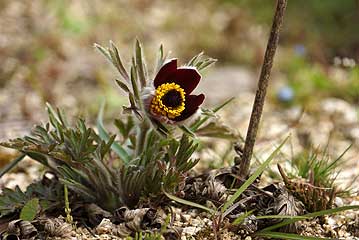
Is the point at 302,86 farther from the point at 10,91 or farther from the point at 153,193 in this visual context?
the point at 153,193

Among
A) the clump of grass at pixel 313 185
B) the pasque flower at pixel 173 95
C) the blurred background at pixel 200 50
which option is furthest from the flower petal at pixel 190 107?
the blurred background at pixel 200 50

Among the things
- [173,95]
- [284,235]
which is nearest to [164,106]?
[173,95]

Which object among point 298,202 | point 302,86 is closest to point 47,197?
point 298,202

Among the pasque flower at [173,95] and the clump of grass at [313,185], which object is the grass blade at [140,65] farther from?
the clump of grass at [313,185]

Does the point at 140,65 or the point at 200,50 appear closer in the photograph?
the point at 140,65

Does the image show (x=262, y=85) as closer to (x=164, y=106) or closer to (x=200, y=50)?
(x=164, y=106)

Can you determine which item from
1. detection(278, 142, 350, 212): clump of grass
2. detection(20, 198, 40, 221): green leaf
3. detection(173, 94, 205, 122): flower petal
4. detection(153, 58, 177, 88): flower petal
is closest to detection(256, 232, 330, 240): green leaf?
detection(278, 142, 350, 212): clump of grass
